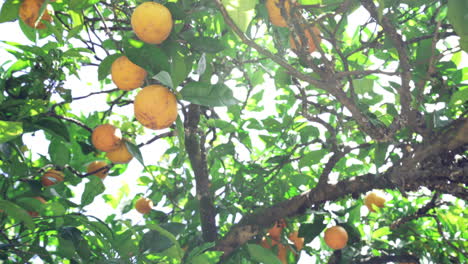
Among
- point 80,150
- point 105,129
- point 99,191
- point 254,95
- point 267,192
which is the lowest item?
point 99,191

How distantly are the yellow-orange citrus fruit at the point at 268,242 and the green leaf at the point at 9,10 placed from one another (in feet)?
5.56

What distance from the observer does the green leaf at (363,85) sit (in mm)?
1994

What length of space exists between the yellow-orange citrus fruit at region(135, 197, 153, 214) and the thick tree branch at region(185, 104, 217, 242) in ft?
2.33

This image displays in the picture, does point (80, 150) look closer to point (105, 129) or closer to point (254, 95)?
point (105, 129)

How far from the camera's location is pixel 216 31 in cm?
198

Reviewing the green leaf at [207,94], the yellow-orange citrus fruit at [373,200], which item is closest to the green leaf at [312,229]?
the yellow-orange citrus fruit at [373,200]

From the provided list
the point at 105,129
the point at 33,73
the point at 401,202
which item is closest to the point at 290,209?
the point at 401,202

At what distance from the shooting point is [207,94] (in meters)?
1.36

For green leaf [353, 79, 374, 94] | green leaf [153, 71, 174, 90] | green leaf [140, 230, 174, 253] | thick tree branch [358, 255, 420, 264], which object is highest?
green leaf [353, 79, 374, 94]

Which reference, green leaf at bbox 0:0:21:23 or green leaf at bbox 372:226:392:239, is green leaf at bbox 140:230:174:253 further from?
green leaf at bbox 372:226:392:239

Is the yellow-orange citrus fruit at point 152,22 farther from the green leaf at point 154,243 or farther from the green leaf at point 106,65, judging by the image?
the green leaf at point 154,243

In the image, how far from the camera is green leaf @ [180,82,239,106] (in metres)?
1.35

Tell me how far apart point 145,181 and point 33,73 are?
46.5 inches

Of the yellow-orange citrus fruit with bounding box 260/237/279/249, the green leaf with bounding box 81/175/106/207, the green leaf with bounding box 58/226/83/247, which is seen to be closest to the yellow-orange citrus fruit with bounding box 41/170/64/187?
the green leaf with bounding box 81/175/106/207
